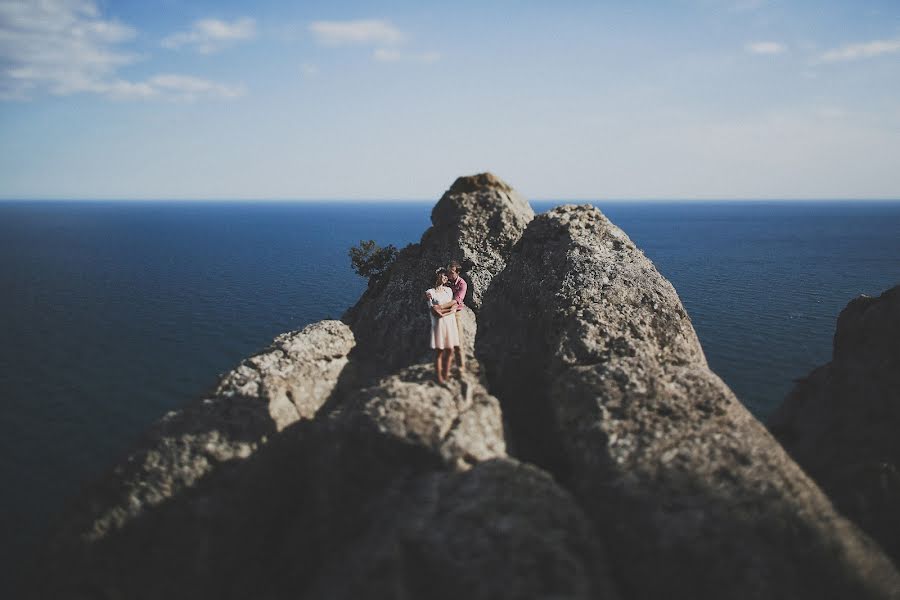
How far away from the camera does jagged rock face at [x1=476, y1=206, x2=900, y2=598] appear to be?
10.1m

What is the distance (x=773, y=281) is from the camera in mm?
82000

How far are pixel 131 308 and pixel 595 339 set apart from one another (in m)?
68.9

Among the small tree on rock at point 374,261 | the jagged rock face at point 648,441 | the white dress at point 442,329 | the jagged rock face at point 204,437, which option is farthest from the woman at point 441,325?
the small tree on rock at point 374,261

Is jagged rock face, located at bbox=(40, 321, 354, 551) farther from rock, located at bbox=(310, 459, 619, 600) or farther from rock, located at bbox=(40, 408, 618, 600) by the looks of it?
rock, located at bbox=(310, 459, 619, 600)

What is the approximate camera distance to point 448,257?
29.8 m

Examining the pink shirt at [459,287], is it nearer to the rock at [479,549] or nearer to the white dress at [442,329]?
the white dress at [442,329]

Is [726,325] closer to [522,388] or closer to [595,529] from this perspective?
[522,388]

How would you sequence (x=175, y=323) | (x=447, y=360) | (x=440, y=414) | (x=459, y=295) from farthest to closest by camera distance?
(x=175, y=323) < (x=459, y=295) < (x=447, y=360) < (x=440, y=414)

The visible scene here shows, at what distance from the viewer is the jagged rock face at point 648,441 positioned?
33.3 feet

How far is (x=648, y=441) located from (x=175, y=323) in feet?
197

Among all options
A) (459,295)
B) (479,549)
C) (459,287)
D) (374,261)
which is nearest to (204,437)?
(459,295)

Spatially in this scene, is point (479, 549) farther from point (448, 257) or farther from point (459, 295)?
point (448, 257)

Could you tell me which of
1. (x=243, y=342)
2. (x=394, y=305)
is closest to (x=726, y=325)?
(x=394, y=305)

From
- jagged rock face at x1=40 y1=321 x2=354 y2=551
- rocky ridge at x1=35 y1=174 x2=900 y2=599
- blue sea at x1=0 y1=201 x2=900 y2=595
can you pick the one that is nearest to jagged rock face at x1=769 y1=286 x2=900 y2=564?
rocky ridge at x1=35 y1=174 x2=900 y2=599
